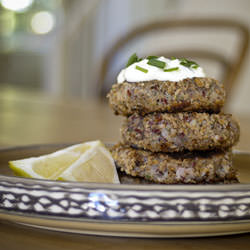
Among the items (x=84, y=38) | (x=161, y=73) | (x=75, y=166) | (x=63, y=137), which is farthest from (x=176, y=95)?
(x=84, y=38)

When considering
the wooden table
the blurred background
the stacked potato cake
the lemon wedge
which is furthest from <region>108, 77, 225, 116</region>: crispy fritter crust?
the blurred background

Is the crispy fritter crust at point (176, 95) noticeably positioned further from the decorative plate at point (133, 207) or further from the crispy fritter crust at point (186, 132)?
the decorative plate at point (133, 207)

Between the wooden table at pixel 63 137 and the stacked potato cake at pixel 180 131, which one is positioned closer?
the wooden table at pixel 63 137

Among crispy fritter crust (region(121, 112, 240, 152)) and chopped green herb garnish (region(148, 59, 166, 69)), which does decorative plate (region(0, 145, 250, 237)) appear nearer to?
crispy fritter crust (region(121, 112, 240, 152))

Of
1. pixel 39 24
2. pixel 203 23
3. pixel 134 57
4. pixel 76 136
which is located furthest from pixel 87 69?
pixel 134 57

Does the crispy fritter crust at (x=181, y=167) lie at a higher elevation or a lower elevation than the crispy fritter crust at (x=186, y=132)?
lower

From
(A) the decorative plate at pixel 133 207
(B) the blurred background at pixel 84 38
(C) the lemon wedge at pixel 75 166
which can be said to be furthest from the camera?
(B) the blurred background at pixel 84 38

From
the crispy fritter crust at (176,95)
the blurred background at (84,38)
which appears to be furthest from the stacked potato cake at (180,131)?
the blurred background at (84,38)
